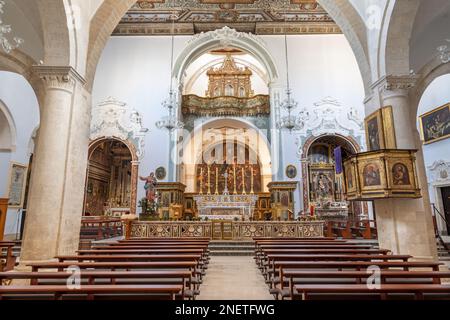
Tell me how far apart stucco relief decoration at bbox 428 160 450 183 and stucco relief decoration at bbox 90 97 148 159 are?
48.4 ft

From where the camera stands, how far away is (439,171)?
42.5ft

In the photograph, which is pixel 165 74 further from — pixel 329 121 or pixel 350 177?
pixel 350 177

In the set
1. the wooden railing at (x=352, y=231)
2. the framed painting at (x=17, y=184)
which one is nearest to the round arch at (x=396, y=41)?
the wooden railing at (x=352, y=231)

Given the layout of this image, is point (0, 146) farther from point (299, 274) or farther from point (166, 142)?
point (299, 274)

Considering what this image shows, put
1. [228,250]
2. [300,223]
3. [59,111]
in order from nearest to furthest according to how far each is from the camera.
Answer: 1. [59,111]
2. [228,250]
3. [300,223]

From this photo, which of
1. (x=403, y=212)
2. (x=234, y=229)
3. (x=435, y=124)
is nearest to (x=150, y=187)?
(x=234, y=229)

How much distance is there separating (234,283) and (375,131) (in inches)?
192

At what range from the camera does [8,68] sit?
7.83m

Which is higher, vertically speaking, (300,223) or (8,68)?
(8,68)

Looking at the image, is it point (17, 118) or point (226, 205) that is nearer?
point (17, 118)

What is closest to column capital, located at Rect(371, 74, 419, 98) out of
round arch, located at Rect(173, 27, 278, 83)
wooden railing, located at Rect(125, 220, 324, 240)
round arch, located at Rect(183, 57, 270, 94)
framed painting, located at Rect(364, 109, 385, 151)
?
framed painting, located at Rect(364, 109, 385, 151)

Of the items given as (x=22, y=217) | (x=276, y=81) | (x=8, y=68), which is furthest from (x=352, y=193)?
(x=22, y=217)

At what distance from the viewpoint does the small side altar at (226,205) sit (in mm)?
14523
